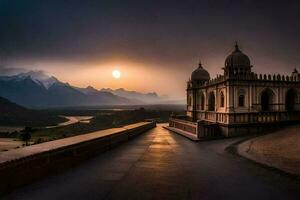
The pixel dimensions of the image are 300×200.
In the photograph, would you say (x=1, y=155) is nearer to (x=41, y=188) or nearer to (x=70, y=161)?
(x=41, y=188)

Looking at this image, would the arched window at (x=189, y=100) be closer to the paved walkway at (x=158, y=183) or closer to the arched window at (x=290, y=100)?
the arched window at (x=290, y=100)

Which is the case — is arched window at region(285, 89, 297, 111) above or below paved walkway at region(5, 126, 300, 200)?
above

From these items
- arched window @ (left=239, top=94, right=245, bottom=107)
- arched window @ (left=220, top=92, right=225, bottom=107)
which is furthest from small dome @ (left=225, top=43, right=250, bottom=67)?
arched window @ (left=239, top=94, right=245, bottom=107)

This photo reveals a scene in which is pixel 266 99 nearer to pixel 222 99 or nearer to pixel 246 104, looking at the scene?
pixel 246 104

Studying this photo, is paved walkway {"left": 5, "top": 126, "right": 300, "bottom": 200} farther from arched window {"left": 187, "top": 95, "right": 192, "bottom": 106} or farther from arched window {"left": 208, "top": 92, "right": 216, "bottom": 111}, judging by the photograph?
arched window {"left": 187, "top": 95, "right": 192, "bottom": 106}

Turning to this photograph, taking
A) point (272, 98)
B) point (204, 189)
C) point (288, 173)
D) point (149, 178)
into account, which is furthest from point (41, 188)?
point (272, 98)

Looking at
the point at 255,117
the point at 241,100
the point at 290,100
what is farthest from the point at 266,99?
the point at 241,100

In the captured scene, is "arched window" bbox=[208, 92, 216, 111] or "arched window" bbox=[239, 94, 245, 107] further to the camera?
"arched window" bbox=[208, 92, 216, 111]

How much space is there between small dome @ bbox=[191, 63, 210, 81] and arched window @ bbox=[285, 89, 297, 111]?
17312mm

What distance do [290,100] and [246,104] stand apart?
8942 mm

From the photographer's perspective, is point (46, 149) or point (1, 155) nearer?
point (1, 155)

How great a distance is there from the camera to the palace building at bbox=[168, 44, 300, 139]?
32188mm

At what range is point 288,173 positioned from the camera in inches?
449

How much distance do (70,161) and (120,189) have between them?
3188mm
